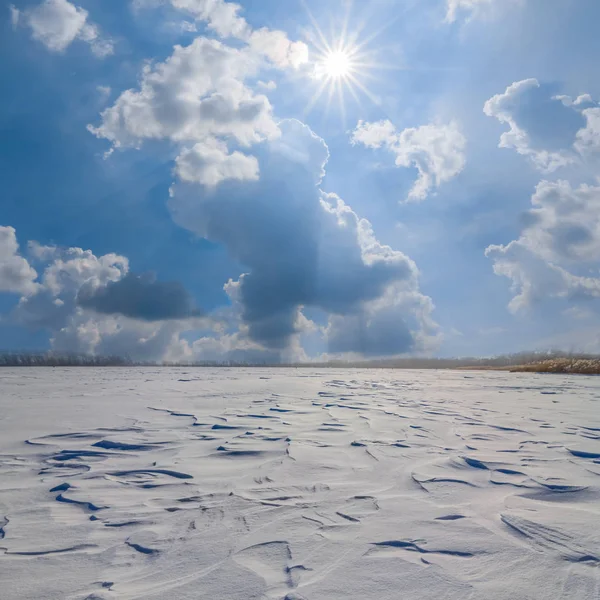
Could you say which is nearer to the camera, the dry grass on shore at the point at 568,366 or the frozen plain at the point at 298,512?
the frozen plain at the point at 298,512

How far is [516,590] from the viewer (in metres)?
1.26

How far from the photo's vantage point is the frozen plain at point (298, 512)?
130 cm

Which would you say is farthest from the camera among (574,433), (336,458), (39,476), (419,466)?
(574,433)

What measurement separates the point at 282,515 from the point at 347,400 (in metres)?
4.42

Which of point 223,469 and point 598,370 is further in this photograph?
point 598,370

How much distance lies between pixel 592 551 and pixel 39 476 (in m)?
2.81

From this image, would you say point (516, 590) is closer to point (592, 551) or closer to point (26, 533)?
point (592, 551)

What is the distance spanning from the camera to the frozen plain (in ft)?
4.28

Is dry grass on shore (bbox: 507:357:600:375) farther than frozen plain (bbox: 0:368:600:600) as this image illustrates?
Yes

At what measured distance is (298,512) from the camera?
184 cm

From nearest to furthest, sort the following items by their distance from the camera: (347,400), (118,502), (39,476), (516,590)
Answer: (516,590) < (118,502) < (39,476) < (347,400)

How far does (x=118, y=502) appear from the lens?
199 centimetres

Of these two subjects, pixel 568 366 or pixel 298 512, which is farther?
pixel 568 366

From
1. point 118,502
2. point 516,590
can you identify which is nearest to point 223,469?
point 118,502
